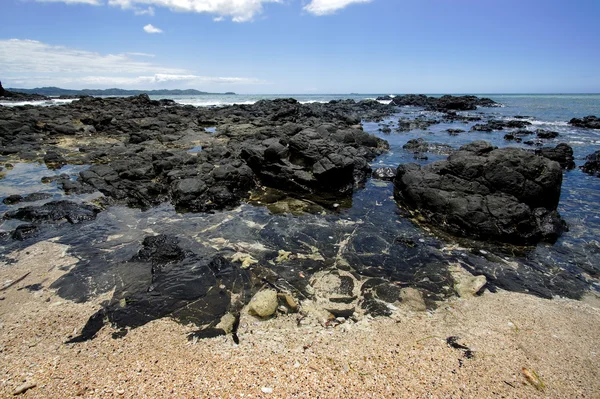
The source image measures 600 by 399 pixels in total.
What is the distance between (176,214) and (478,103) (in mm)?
84164

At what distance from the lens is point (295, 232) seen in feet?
29.7

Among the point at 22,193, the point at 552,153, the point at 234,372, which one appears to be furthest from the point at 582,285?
the point at 22,193

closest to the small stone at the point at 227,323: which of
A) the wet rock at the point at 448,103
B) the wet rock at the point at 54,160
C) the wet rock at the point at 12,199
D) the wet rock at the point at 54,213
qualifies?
the wet rock at the point at 54,213

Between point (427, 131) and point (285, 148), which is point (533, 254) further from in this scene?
point (427, 131)

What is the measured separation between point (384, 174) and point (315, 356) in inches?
467

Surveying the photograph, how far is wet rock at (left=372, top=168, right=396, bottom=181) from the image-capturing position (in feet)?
48.5

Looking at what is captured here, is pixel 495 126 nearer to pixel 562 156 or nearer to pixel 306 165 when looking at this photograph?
pixel 562 156

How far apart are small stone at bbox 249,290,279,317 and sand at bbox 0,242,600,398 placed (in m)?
0.17

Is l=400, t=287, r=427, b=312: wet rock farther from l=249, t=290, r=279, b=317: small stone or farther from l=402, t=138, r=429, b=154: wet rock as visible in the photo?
l=402, t=138, r=429, b=154: wet rock

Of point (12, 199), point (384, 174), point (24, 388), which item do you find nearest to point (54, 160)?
point (12, 199)

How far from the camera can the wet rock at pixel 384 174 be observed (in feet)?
48.5

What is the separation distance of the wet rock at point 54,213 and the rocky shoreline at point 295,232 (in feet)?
0.14

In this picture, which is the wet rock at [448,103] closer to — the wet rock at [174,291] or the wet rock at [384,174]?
the wet rock at [384,174]

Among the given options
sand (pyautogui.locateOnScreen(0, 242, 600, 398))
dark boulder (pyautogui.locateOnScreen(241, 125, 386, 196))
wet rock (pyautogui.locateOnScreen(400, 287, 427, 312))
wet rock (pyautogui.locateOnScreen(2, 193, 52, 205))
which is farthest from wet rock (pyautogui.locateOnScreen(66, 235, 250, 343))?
wet rock (pyautogui.locateOnScreen(2, 193, 52, 205))
